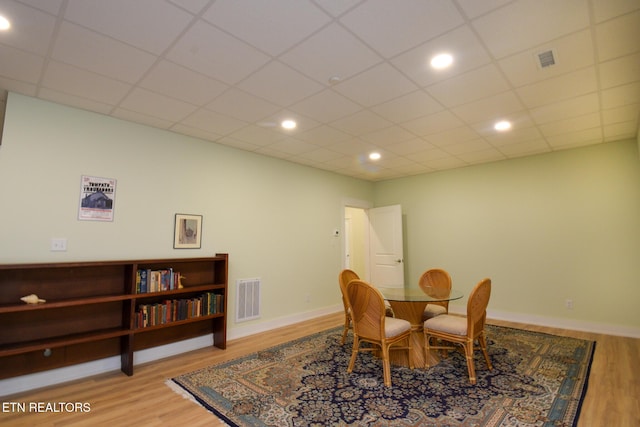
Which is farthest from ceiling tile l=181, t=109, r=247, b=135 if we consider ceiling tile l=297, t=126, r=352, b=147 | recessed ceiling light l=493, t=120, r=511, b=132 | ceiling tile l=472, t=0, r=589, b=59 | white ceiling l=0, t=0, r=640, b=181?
recessed ceiling light l=493, t=120, r=511, b=132

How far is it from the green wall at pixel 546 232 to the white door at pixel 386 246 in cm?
42

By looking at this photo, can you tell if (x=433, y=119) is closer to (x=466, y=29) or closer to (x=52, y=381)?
(x=466, y=29)

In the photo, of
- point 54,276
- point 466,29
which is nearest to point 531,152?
point 466,29

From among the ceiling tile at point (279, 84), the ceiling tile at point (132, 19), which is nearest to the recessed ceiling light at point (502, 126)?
the ceiling tile at point (279, 84)

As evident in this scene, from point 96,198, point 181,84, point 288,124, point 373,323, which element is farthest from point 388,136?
point 96,198

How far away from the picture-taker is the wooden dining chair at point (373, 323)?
2801 mm

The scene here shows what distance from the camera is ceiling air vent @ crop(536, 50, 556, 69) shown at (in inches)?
89.1

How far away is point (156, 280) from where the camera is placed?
3.35 m

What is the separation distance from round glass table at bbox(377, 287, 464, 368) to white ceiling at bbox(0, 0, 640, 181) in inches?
75.6

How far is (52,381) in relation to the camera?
2.85 m

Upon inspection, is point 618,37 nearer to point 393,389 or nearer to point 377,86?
point 377,86

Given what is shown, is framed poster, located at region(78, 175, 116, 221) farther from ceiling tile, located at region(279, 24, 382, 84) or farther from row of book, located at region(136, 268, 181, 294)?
ceiling tile, located at region(279, 24, 382, 84)

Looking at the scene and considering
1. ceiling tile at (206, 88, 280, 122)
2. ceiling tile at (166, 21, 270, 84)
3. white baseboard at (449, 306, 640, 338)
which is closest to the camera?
ceiling tile at (166, 21, 270, 84)

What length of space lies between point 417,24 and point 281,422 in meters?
2.80
